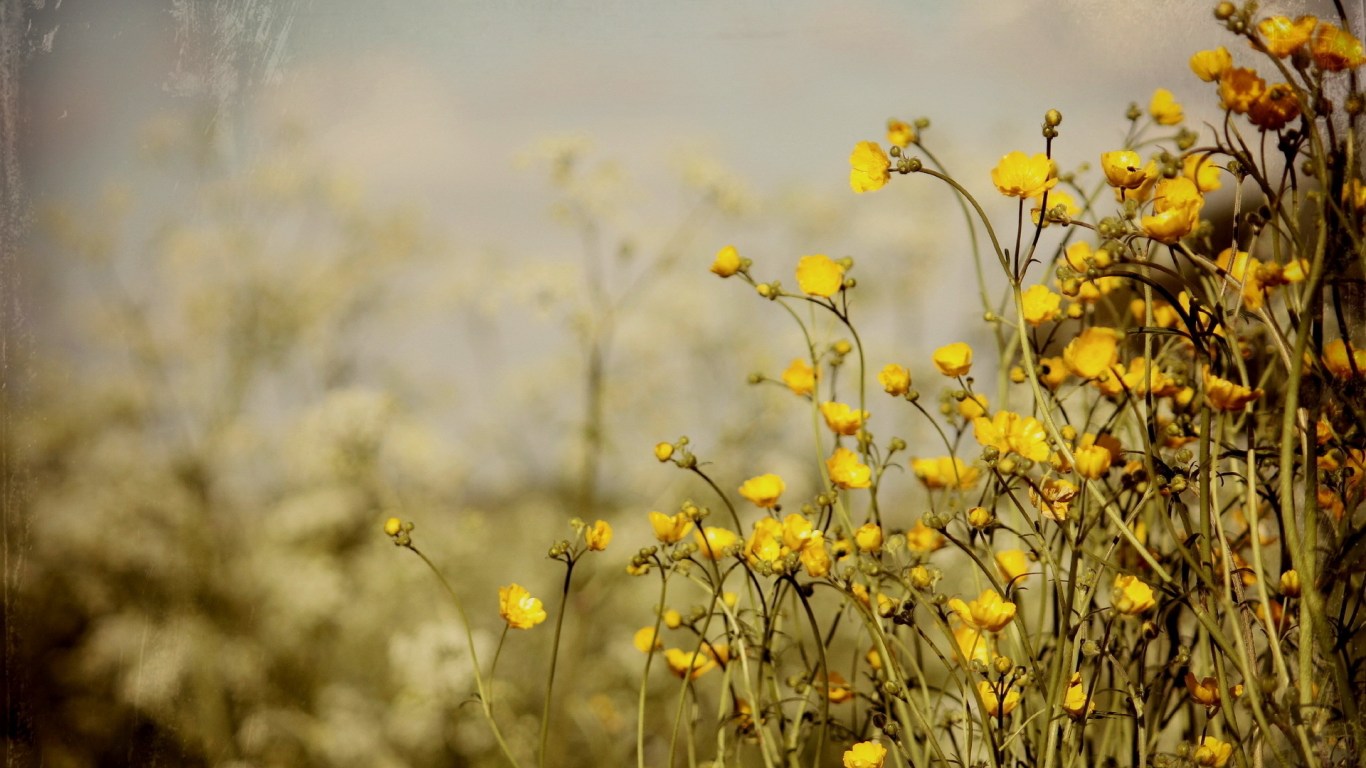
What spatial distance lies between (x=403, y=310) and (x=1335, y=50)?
36.6 inches

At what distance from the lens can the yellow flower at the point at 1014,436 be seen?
0.45m

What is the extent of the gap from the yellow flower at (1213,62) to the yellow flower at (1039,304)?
0.14 m

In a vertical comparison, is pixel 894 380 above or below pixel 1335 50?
below

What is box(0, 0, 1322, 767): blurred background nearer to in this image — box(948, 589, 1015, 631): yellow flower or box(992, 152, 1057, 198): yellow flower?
box(992, 152, 1057, 198): yellow flower

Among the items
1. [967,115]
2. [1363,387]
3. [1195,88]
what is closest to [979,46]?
[967,115]

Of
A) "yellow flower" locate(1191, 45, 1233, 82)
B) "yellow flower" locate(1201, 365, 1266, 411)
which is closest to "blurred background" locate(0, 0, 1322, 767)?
"yellow flower" locate(1191, 45, 1233, 82)

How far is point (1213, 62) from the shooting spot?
1.39 ft

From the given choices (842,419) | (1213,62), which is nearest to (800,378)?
(842,419)

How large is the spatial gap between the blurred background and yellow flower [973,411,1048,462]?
0.40 metres

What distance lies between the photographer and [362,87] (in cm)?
85

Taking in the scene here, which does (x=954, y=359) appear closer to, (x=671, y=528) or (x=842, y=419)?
(x=842, y=419)

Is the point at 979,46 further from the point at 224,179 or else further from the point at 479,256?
the point at 224,179

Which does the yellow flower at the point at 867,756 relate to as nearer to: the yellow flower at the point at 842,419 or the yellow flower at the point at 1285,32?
the yellow flower at the point at 842,419

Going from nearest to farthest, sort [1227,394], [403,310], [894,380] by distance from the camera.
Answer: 1. [1227,394]
2. [894,380]
3. [403,310]
